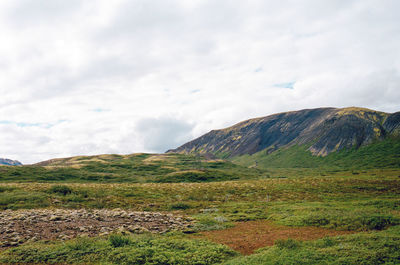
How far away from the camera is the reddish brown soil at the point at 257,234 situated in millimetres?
15719

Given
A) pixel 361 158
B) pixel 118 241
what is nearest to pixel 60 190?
pixel 118 241

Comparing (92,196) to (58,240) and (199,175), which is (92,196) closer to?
(58,240)

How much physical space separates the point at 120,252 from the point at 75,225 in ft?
25.6

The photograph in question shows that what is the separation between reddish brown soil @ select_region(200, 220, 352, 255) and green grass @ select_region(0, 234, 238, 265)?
6.18ft

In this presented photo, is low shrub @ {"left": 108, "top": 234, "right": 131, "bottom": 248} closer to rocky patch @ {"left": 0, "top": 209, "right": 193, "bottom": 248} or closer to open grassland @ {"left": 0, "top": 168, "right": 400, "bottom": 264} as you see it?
open grassland @ {"left": 0, "top": 168, "right": 400, "bottom": 264}

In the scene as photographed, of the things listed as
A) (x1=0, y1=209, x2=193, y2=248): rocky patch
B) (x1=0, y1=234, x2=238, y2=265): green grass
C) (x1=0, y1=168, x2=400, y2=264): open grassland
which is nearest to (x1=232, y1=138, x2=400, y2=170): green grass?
(x1=0, y1=168, x2=400, y2=264): open grassland

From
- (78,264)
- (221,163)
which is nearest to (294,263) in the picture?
(78,264)

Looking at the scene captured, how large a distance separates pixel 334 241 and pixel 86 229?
17.3 meters

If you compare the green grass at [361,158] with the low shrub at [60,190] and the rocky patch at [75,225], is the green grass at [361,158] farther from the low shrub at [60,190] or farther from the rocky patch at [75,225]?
the low shrub at [60,190]

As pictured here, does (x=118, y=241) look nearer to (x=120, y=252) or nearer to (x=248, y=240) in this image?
(x=120, y=252)

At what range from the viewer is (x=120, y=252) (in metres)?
13.0

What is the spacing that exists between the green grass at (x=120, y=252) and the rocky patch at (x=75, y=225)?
6.14 ft

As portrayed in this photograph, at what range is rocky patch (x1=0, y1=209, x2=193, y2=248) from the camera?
15750 mm

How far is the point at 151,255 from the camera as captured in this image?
1278 cm
